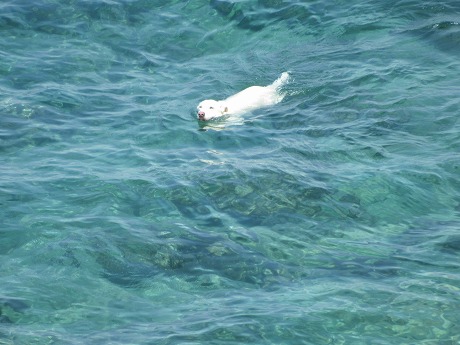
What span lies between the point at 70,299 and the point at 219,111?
5841 millimetres

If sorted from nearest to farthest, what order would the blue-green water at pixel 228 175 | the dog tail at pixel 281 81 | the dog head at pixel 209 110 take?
the blue-green water at pixel 228 175, the dog head at pixel 209 110, the dog tail at pixel 281 81

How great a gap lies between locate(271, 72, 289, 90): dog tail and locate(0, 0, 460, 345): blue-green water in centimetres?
23

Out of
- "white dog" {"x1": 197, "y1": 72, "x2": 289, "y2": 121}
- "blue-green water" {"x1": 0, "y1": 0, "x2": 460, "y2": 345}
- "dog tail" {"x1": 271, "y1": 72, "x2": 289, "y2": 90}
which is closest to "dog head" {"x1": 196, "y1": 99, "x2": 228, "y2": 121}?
"white dog" {"x1": 197, "y1": 72, "x2": 289, "y2": 121}

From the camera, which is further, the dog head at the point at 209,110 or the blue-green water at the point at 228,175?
the dog head at the point at 209,110

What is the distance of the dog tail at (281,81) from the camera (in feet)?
50.8

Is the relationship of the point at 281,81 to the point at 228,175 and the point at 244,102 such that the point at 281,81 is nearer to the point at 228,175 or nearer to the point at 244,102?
the point at 244,102

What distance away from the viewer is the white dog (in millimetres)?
14438

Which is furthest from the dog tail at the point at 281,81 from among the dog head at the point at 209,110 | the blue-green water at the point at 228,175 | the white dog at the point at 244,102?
the dog head at the point at 209,110

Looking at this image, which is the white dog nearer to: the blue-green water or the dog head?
the dog head

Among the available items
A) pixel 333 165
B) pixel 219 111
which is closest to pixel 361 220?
pixel 333 165

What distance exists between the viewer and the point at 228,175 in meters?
12.5

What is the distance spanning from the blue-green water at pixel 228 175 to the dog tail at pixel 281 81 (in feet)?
0.76

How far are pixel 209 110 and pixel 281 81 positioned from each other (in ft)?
6.29

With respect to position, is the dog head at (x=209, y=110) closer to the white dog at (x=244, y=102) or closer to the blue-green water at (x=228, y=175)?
the white dog at (x=244, y=102)
